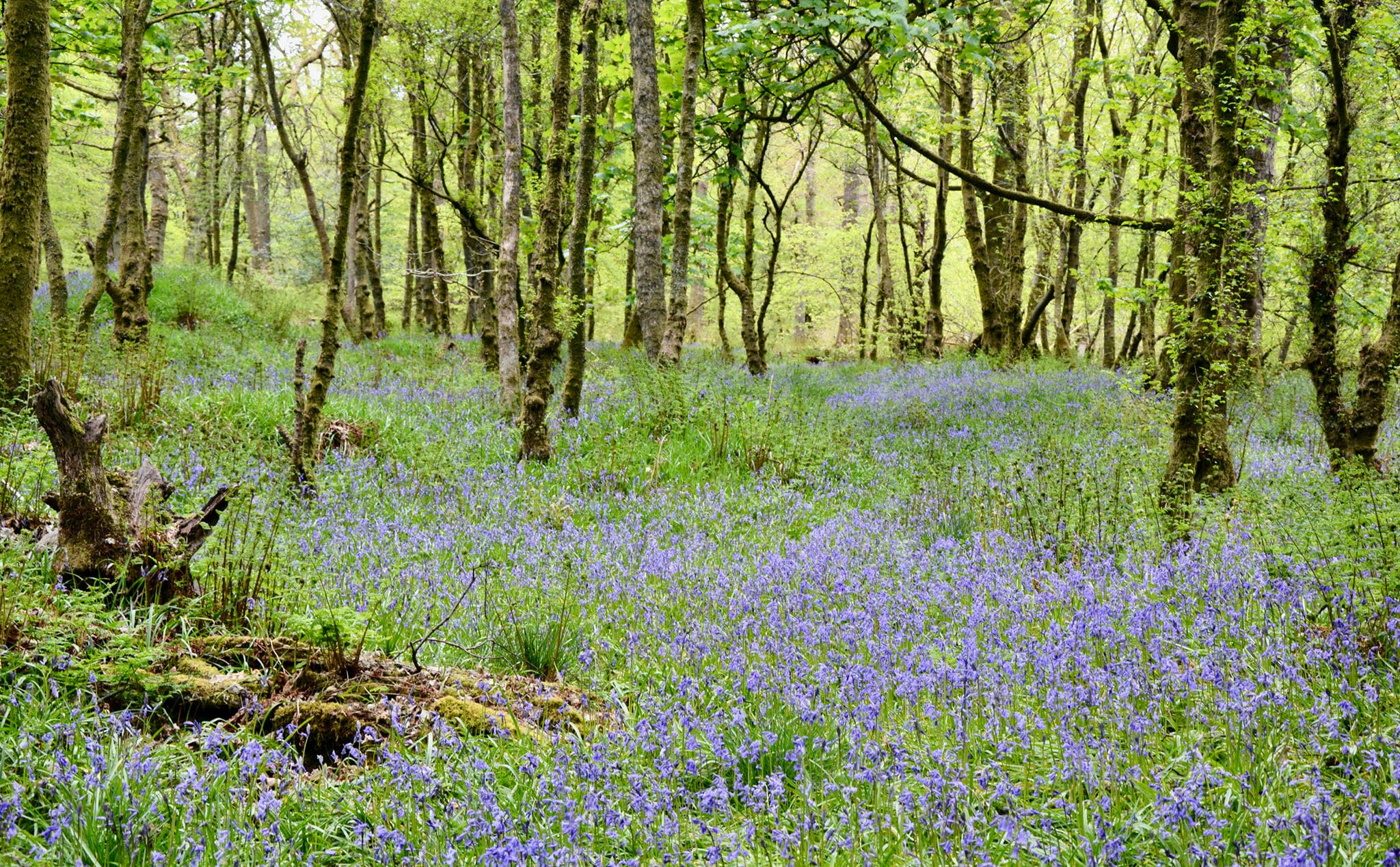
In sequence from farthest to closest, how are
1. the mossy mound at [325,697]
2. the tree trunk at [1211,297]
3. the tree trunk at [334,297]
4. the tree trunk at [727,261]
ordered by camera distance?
1. the tree trunk at [727,261]
2. the tree trunk at [334,297]
3. the tree trunk at [1211,297]
4. the mossy mound at [325,697]

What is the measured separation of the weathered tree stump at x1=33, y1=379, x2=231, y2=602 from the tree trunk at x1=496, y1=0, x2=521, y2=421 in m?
6.65

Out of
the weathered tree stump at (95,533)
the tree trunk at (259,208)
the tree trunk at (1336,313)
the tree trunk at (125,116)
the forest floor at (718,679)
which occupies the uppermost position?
the tree trunk at (259,208)

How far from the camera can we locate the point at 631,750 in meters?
2.91

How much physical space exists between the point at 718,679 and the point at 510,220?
28.0 feet

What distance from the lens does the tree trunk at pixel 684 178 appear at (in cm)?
988

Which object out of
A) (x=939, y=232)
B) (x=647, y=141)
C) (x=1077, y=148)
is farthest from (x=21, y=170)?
(x=1077, y=148)

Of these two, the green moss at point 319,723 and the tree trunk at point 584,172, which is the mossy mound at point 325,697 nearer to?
the green moss at point 319,723

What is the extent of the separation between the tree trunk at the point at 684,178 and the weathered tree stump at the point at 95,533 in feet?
23.1

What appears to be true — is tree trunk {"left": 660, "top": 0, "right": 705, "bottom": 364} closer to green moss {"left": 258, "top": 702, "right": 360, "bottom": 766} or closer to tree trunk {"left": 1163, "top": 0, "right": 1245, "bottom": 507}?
tree trunk {"left": 1163, "top": 0, "right": 1245, "bottom": 507}

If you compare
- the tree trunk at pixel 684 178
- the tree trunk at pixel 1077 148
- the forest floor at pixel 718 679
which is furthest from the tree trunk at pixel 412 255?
the forest floor at pixel 718 679

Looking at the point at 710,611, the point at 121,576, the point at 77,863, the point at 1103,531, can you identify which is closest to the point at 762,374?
the point at 1103,531

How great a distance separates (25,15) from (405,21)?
445 inches

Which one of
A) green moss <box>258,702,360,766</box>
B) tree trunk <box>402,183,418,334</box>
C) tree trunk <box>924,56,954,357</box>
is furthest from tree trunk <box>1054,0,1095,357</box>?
tree trunk <box>402,183,418,334</box>

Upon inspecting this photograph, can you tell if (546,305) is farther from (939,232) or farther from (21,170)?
(939,232)
